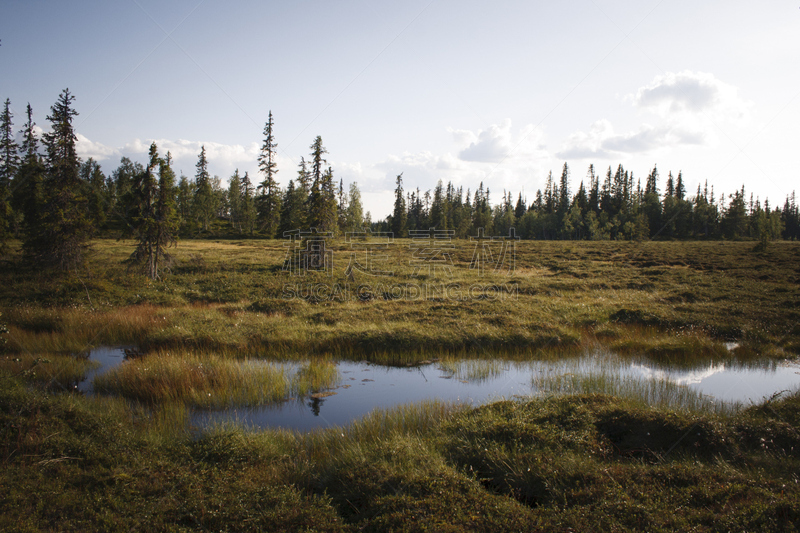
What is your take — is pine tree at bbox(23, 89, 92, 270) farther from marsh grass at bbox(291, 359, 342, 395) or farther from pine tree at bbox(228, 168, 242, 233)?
pine tree at bbox(228, 168, 242, 233)

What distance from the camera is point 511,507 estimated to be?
5.59 m

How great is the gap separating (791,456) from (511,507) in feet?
16.4

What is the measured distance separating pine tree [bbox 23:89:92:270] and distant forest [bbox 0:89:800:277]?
0.21ft

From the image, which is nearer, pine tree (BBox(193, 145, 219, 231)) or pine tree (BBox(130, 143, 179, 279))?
pine tree (BBox(130, 143, 179, 279))

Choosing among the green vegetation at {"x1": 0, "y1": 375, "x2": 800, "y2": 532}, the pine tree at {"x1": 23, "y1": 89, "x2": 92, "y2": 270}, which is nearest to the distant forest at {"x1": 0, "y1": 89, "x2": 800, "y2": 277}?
the pine tree at {"x1": 23, "y1": 89, "x2": 92, "y2": 270}

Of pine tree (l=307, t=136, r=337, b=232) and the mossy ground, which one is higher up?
pine tree (l=307, t=136, r=337, b=232)

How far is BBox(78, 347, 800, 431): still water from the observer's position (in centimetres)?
1015

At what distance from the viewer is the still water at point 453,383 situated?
1015 cm

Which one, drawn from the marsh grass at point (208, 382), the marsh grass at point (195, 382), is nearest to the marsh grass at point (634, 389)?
the marsh grass at point (208, 382)

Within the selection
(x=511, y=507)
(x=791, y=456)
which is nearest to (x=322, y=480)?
(x=511, y=507)

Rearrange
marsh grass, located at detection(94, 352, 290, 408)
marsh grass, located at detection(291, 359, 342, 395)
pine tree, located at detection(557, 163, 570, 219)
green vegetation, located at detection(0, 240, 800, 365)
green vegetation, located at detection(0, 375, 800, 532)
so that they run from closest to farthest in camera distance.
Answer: green vegetation, located at detection(0, 375, 800, 532)
marsh grass, located at detection(94, 352, 290, 408)
marsh grass, located at detection(291, 359, 342, 395)
green vegetation, located at detection(0, 240, 800, 365)
pine tree, located at detection(557, 163, 570, 219)

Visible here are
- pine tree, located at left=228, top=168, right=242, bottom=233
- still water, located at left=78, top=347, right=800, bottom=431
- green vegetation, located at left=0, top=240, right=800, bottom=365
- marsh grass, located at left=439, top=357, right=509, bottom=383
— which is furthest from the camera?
pine tree, located at left=228, top=168, right=242, bottom=233

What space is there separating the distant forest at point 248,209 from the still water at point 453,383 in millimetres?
14887

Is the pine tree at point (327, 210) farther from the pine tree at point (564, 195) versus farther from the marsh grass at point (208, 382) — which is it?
the pine tree at point (564, 195)
